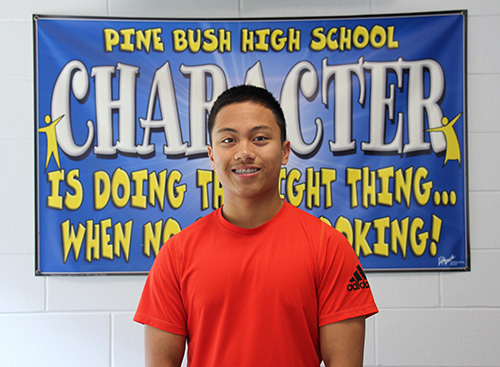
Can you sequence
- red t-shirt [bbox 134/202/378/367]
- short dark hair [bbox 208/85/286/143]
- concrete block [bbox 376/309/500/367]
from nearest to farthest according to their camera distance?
red t-shirt [bbox 134/202/378/367], short dark hair [bbox 208/85/286/143], concrete block [bbox 376/309/500/367]

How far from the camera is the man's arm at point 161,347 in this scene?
97 centimetres

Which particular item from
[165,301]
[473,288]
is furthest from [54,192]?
[473,288]

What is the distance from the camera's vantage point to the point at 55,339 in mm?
1741

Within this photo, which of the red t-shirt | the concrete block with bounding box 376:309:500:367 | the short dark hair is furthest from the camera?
the concrete block with bounding box 376:309:500:367

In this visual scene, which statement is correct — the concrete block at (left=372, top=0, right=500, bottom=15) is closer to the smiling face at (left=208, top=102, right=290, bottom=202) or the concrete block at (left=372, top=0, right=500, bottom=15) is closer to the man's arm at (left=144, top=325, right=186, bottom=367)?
the smiling face at (left=208, top=102, right=290, bottom=202)

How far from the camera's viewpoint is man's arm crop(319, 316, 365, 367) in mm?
918

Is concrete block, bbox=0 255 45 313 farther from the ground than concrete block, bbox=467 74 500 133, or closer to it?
closer to it

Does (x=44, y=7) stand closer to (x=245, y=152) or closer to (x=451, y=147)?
(x=245, y=152)

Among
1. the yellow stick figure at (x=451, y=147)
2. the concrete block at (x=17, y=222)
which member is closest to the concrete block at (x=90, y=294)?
the concrete block at (x=17, y=222)

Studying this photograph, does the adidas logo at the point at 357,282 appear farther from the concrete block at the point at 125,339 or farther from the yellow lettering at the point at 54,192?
the yellow lettering at the point at 54,192

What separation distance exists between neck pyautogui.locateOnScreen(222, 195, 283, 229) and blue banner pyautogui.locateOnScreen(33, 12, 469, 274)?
0.73 metres

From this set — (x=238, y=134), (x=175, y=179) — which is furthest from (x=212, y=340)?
(x=175, y=179)

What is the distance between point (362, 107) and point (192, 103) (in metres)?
0.68

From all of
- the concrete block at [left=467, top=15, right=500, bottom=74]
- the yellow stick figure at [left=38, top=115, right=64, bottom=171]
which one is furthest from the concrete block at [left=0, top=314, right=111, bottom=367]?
the concrete block at [left=467, top=15, right=500, bottom=74]
